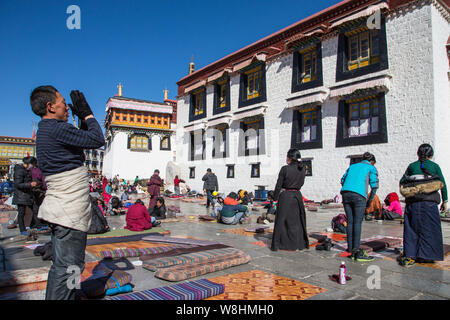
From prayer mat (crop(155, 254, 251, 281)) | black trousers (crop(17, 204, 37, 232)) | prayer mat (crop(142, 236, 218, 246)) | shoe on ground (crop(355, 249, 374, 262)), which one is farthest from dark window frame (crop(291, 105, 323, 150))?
black trousers (crop(17, 204, 37, 232))

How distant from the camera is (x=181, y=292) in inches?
130

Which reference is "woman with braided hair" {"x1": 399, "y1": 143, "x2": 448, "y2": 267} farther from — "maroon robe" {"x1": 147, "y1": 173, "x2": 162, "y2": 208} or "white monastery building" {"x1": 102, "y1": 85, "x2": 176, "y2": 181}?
"white monastery building" {"x1": 102, "y1": 85, "x2": 176, "y2": 181}

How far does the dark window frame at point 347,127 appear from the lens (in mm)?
13945

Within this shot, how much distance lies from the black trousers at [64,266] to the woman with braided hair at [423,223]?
464 cm

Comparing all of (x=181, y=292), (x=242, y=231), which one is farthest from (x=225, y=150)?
(x=181, y=292)

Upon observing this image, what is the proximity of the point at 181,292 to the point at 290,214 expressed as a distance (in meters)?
3.07

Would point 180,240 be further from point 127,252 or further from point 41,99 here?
point 41,99

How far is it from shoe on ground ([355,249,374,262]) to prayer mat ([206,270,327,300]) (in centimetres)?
168

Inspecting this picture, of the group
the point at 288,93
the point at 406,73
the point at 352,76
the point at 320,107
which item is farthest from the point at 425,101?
the point at 288,93

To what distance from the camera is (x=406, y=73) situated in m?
13.3

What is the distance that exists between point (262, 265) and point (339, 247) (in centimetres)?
219
